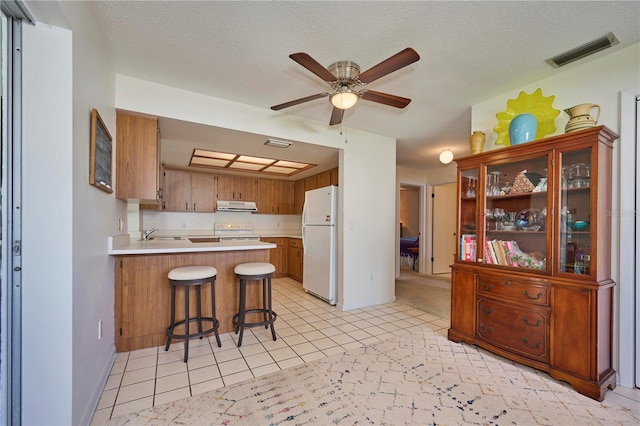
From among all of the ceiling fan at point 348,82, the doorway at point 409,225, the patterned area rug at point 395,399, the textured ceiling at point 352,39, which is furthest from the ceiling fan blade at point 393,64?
the doorway at point 409,225

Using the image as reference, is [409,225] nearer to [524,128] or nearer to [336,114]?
[524,128]

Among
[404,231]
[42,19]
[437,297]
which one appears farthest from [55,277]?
[404,231]

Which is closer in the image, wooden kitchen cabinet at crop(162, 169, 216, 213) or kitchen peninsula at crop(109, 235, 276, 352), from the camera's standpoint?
kitchen peninsula at crop(109, 235, 276, 352)

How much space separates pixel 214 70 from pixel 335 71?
1.06 metres

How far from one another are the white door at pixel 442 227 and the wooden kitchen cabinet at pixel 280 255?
3.38 m

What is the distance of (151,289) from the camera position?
8.59ft

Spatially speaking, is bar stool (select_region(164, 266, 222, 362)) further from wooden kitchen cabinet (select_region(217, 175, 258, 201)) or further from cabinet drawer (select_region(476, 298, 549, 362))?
wooden kitchen cabinet (select_region(217, 175, 258, 201))

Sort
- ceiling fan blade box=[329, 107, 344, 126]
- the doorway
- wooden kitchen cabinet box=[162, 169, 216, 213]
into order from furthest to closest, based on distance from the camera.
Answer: the doorway, wooden kitchen cabinet box=[162, 169, 216, 213], ceiling fan blade box=[329, 107, 344, 126]

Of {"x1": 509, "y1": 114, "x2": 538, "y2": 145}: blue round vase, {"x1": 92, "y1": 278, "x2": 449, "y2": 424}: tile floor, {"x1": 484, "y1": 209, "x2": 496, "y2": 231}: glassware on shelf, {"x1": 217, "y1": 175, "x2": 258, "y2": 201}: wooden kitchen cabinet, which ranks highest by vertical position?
{"x1": 509, "y1": 114, "x2": 538, "y2": 145}: blue round vase

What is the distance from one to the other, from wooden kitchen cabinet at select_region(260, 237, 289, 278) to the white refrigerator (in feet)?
4.39

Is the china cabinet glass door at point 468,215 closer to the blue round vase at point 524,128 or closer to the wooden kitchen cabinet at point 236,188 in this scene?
the blue round vase at point 524,128

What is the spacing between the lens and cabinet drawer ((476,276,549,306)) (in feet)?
7.09

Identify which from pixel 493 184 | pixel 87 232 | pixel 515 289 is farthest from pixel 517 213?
pixel 87 232

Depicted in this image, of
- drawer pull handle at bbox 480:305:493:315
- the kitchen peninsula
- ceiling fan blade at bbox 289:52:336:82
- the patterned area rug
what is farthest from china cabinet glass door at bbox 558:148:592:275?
the kitchen peninsula
